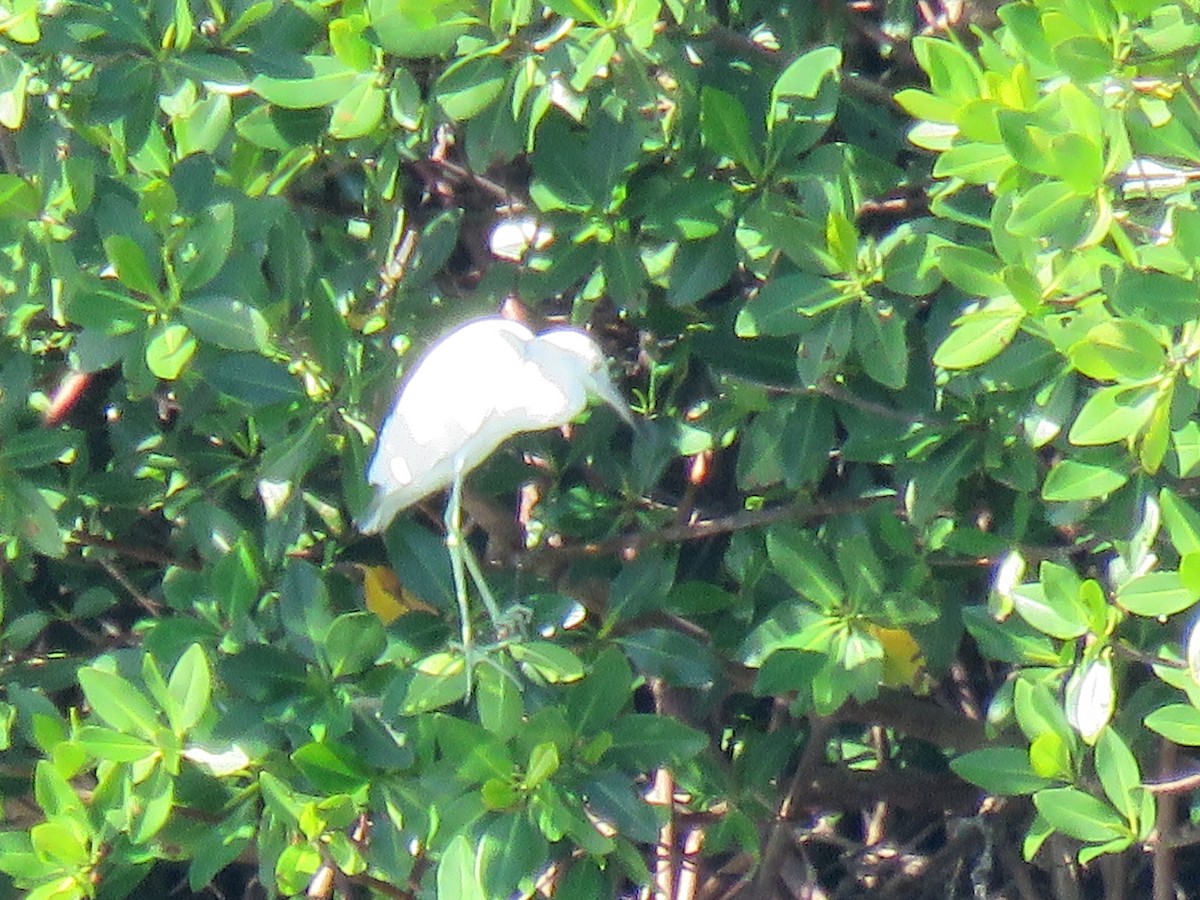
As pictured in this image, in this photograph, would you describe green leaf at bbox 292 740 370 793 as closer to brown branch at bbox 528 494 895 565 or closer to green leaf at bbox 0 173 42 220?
brown branch at bbox 528 494 895 565

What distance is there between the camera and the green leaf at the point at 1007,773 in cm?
152

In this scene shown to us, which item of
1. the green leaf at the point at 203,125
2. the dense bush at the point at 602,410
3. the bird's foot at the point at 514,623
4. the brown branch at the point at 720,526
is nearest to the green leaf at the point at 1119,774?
the dense bush at the point at 602,410

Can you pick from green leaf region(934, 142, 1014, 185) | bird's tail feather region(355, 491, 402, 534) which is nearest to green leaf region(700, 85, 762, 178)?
green leaf region(934, 142, 1014, 185)

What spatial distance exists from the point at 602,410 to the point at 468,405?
26 cm

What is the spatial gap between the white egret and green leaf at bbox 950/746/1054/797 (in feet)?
1.56

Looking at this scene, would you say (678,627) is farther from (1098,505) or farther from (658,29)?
(658,29)

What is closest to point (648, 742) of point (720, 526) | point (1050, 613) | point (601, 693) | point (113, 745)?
point (601, 693)

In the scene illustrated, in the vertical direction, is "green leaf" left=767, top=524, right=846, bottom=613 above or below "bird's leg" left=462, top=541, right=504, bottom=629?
above

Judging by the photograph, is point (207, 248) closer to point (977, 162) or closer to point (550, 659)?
point (550, 659)

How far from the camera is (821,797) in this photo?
6.90 ft

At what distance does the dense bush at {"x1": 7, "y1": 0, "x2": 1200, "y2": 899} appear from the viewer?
4.57 ft

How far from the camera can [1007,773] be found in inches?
59.9

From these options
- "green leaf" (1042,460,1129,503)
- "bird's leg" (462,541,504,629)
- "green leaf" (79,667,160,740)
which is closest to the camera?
"green leaf" (1042,460,1129,503)

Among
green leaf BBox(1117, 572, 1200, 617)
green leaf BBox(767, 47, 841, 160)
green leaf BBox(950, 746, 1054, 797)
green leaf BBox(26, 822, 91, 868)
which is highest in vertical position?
green leaf BBox(767, 47, 841, 160)
